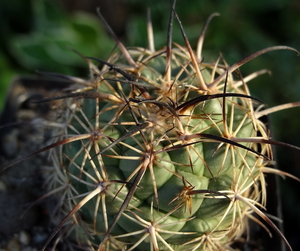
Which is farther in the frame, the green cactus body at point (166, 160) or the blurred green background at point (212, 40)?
the blurred green background at point (212, 40)

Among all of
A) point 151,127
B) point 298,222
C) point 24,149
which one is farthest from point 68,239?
point 298,222

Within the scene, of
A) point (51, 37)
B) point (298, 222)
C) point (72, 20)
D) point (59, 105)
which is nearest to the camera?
point (59, 105)

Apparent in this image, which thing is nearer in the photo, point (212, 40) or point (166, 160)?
point (166, 160)

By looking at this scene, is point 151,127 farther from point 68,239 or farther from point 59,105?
point 68,239
